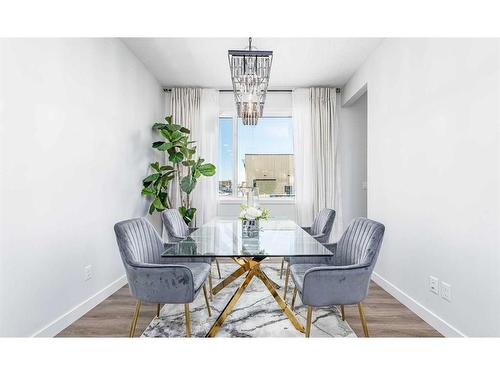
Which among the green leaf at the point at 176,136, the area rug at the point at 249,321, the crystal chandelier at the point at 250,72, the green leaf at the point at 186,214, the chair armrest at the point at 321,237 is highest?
A: the crystal chandelier at the point at 250,72

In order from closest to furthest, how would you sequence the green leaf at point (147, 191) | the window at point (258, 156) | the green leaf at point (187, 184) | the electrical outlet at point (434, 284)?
1. the electrical outlet at point (434, 284)
2. the green leaf at point (147, 191)
3. the green leaf at point (187, 184)
4. the window at point (258, 156)

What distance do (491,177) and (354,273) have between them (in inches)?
38.9

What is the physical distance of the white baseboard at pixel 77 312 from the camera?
2143mm

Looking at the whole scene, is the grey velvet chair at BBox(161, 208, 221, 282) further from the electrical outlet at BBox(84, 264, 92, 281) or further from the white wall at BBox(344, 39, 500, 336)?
the white wall at BBox(344, 39, 500, 336)

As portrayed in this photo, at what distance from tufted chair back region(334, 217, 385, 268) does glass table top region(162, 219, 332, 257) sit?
0.88 feet

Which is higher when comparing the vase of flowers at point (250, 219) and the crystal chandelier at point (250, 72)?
the crystal chandelier at point (250, 72)

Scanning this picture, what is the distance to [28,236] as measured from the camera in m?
1.99

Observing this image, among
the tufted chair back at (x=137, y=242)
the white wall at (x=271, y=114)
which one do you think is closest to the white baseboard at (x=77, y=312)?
the tufted chair back at (x=137, y=242)

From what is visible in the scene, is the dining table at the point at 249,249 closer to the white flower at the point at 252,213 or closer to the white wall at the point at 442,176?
Result: the white flower at the point at 252,213

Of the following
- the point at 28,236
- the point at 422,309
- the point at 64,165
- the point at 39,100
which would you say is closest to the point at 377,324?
the point at 422,309

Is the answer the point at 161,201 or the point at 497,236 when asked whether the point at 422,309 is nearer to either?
the point at 497,236

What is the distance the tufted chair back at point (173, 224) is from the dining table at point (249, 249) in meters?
0.37

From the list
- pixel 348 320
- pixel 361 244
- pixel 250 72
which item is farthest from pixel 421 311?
pixel 250 72

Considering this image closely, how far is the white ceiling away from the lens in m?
3.37
